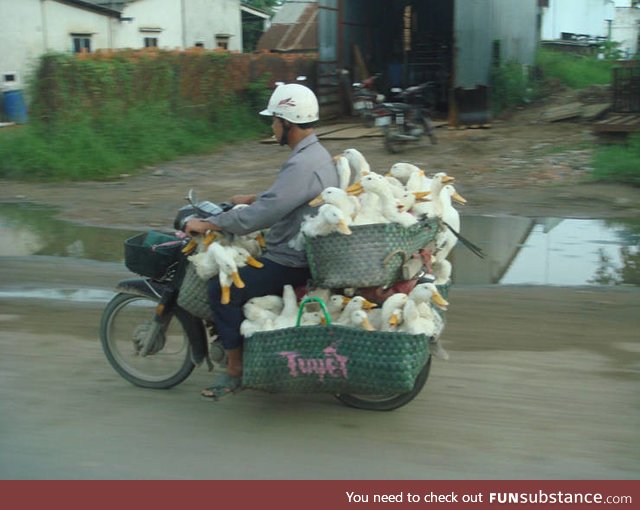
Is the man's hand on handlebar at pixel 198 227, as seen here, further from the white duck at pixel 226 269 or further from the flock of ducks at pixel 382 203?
the flock of ducks at pixel 382 203

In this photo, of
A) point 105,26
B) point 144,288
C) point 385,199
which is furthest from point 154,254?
point 105,26

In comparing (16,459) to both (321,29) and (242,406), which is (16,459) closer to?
(242,406)

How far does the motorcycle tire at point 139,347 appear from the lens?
466cm

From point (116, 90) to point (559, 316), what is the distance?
11.0 m

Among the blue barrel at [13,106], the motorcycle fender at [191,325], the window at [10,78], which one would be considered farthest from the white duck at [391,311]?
the window at [10,78]

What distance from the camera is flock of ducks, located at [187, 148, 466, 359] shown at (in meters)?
3.78

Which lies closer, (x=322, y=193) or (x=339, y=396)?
(x=322, y=193)

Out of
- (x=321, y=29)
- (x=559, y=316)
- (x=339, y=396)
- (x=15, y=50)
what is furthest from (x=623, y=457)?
(x=15, y=50)

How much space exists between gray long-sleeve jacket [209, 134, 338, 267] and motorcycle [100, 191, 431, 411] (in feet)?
1.02

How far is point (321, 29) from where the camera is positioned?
1823 centimetres

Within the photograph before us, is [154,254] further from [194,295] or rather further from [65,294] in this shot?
[65,294]

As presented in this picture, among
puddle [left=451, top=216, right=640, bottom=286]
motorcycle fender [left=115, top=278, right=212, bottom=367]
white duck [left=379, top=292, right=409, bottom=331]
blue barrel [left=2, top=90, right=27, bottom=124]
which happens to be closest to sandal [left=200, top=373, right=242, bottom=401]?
motorcycle fender [left=115, top=278, right=212, bottom=367]

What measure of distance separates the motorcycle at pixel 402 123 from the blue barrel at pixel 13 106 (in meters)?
11.6
